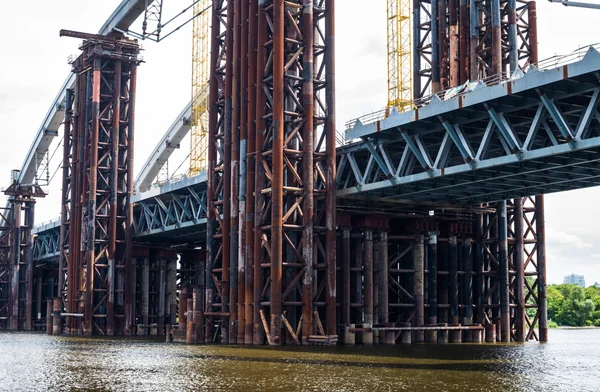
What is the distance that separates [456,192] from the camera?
65000 mm

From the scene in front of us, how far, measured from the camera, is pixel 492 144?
60.6 meters

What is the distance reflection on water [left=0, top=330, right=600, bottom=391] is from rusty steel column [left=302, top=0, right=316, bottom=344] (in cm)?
447

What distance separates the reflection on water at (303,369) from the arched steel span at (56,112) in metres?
46.9

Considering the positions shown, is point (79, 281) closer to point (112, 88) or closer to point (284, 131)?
point (112, 88)

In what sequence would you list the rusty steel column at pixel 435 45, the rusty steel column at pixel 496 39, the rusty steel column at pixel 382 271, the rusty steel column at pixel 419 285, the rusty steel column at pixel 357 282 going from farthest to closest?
the rusty steel column at pixel 435 45
the rusty steel column at pixel 496 39
the rusty steel column at pixel 419 285
the rusty steel column at pixel 382 271
the rusty steel column at pixel 357 282

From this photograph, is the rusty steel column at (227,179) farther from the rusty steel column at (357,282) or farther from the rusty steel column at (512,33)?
the rusty steel column at (512,33)

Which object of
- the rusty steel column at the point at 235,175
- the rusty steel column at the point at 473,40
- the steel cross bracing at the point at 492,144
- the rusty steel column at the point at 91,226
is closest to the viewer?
the steel cross bracing at the point at 492,144

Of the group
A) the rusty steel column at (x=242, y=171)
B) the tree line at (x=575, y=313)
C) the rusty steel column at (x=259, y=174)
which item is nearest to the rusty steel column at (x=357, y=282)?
the rusty steel column at (x=259, y=174)

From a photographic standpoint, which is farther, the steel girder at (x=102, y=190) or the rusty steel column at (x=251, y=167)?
the steel girder at (x=102, y=190)

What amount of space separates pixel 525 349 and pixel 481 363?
55.2 feet

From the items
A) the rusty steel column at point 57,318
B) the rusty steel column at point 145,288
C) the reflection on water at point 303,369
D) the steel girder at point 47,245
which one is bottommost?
the reflection on water at point 303,369

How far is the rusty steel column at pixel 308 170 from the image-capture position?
63906mm

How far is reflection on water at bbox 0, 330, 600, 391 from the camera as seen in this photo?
36.0 metres

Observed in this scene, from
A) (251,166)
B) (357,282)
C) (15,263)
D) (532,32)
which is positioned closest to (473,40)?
(532,32)
